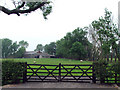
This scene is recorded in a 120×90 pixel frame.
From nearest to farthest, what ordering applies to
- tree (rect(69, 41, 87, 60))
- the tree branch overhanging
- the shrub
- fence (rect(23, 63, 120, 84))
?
the tree branch overhanging → the shrub → fence (rect(23, 63, 120, 84)) → tree (rect(69, 41, 87, 60))

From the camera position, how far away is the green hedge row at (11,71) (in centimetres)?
770

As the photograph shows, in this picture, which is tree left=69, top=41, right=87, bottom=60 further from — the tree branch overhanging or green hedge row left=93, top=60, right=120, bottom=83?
the tree branch overhanging

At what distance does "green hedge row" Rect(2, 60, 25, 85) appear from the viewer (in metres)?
7.70

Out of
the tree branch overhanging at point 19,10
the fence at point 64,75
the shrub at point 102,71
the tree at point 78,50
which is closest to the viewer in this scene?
the tree branch overhanging at point 19,10

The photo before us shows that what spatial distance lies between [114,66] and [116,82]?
3.29 ft

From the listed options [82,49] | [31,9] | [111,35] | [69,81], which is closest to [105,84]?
[69,81]

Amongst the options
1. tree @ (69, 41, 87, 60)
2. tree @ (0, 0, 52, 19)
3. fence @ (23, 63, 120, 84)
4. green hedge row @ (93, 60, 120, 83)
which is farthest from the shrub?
tree @ (69, 41, 87, 60)

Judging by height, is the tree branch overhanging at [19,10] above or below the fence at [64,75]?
above

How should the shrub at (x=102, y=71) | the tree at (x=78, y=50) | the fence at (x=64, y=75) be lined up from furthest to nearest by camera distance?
the tree at (x=78, y=50), the fence at (x=64, y=75), the shrub at (x=102, y=71)

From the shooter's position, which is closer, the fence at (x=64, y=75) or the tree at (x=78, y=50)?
the fence at (x=64, y=75)

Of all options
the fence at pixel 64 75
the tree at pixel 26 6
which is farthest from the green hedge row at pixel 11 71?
the tree at pixel 26 6

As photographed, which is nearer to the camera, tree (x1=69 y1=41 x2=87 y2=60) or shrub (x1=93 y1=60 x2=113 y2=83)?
shrub (x1=93 y1=60 x2=113 y2=83)

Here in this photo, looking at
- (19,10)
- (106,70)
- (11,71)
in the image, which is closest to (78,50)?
(106,70)

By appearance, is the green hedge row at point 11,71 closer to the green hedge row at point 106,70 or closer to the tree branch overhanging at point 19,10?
the tree branch overhanging at point 19,10
